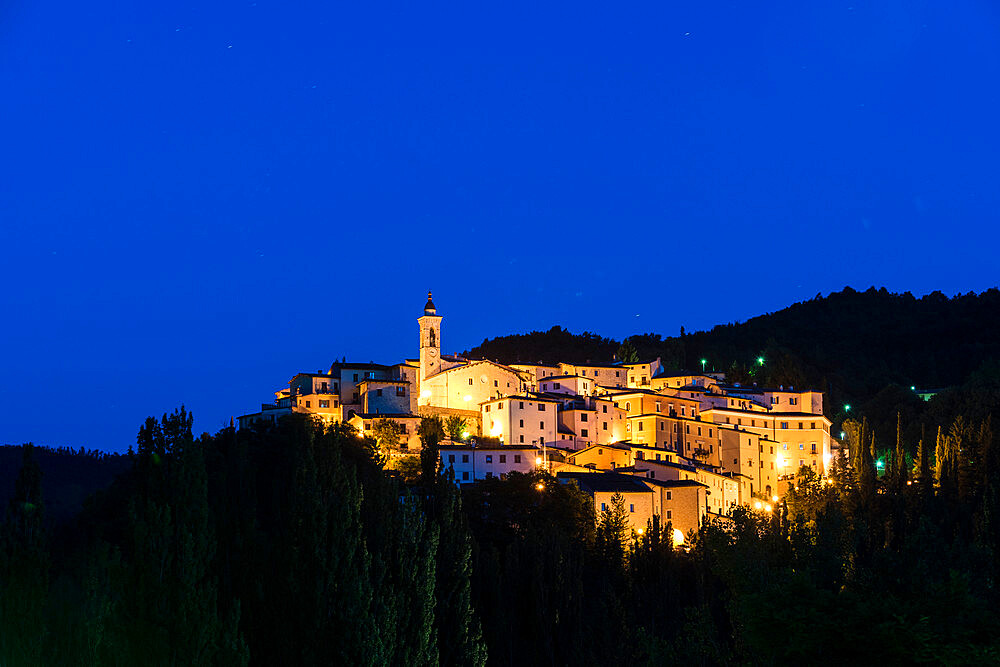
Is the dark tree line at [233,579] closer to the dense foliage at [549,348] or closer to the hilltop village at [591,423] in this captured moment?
Answer: the hilltop village at [591,423]

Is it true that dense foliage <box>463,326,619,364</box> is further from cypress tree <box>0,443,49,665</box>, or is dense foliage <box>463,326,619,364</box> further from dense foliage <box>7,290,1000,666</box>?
cypress tree <box>0,443,49,665</box>

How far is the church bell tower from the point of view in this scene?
5912 centimetres

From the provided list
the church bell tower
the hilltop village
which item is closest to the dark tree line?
the hilltop village

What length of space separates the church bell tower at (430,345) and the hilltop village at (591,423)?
0.07 m

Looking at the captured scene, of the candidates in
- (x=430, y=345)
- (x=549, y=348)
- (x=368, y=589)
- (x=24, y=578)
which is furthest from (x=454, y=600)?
(x=549, y=348)

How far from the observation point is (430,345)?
59.6 meters

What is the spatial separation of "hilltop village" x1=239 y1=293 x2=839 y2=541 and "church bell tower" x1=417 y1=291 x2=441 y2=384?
0.22ft

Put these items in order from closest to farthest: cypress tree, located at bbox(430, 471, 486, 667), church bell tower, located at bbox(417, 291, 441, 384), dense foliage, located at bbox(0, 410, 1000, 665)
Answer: dense foliage, located at bbox(0, 410, 1000, 665)
cypress tree, located at bbox(430, 471, 486, 667)
church bell tower, located at bbox(417, 291, 441, 384)

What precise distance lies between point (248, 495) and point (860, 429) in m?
46.4

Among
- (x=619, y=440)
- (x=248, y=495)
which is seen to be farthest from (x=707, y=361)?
(x=248, y=495)

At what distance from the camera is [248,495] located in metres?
A: 28.9

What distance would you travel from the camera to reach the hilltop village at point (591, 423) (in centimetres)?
5038

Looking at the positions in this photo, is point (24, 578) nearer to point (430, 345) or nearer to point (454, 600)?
point (454, 600)

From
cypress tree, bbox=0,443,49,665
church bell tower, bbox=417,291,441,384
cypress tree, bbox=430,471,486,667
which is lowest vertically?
cypress tree, bbox=430,471,486,667
